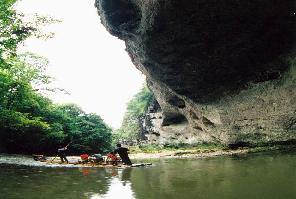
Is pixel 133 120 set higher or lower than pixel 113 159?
higher

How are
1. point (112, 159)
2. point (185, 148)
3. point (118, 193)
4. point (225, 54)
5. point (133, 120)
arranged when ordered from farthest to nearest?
point (133, 120) < point (185, 148) < point (225, 54) < point (112, 159) < point (118, 193)

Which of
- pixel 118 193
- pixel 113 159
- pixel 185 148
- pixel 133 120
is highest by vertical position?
pixel 133 120

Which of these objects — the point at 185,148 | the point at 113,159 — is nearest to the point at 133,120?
the point at 185,148

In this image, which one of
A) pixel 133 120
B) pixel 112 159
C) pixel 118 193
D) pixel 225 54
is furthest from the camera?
pixel 133 120

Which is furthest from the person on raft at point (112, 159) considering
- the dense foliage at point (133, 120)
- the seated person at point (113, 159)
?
the dense foliage at point (133, 120)

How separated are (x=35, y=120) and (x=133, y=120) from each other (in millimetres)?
30989

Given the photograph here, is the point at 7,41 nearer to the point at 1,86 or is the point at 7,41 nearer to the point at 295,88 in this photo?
the point at 1,86

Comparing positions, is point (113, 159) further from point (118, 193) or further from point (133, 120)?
point (133, 120)

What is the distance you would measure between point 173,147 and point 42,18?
1756 centimetres

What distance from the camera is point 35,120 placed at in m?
22.5

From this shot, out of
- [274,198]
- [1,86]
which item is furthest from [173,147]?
[274,198]

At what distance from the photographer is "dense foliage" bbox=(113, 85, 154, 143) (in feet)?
157

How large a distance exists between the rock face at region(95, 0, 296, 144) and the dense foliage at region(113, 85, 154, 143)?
80.2 feet

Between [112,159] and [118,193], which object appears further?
[112,159]
